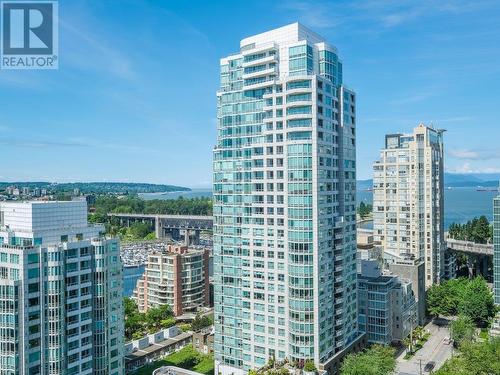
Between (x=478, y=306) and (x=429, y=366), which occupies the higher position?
(x=478, y=306)

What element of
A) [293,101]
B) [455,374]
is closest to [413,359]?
[455,374]

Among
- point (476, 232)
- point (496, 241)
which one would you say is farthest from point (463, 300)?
point (476, 232)

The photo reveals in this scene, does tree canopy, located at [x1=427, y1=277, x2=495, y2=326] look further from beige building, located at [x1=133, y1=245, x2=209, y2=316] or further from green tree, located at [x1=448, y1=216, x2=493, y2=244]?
beige building, located at [x1=133, y1=245, x2=209, y2=316]

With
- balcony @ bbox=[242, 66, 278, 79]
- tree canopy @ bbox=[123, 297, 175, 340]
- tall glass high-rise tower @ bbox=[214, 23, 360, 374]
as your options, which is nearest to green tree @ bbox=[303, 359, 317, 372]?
tall glass high-rise tower @ bbox=[214, 23, 360, 374]

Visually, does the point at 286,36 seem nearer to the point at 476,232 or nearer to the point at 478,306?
the point at 478,306

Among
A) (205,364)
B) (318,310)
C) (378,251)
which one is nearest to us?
(318,310)

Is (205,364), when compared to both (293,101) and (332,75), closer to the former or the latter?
(293,101)

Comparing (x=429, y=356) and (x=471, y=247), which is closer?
(x=429, y=356)
